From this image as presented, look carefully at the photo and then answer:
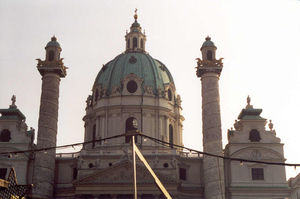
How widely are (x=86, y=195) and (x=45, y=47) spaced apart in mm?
16001

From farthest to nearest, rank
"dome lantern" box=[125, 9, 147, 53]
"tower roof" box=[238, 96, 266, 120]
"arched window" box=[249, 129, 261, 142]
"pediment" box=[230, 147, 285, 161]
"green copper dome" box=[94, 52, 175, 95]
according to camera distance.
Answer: "dome lantern" box=[125, 9, 147, 53]
"green copper dome" box=[94, 52, 175, 95]
"tower roof" box=[238, 96, 266, 120]
"arched window" box=[249, 129, 261, 142]
"pediment" box=[230, 147, 285, 161]

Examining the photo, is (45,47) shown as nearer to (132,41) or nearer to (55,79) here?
(55,79)

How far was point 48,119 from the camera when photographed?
167 ft

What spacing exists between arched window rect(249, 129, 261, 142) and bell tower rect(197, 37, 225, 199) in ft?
14.0

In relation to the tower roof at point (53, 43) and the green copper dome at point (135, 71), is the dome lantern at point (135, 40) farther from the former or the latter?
the tower roof at point (53, 43)

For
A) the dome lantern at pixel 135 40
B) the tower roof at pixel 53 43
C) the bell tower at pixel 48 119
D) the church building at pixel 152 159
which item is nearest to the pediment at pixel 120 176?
the church building at pixel 152 159

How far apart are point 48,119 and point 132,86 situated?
43.4 feet

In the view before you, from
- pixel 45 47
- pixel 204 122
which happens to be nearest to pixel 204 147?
pixel 204 122

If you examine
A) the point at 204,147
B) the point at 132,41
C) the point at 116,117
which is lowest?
the point at 204,147

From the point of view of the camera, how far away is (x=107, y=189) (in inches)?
1946

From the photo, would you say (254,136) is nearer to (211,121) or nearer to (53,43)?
(211,121)

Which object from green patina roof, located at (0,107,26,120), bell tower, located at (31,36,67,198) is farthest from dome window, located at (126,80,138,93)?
green patina roof, located at (0,107,26,120)

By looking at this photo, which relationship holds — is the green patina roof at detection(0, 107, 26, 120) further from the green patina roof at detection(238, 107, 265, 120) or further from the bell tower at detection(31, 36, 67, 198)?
the green patina roof at detection(238, 107, 265, 120)

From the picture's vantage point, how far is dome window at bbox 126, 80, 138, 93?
60.8 metres
